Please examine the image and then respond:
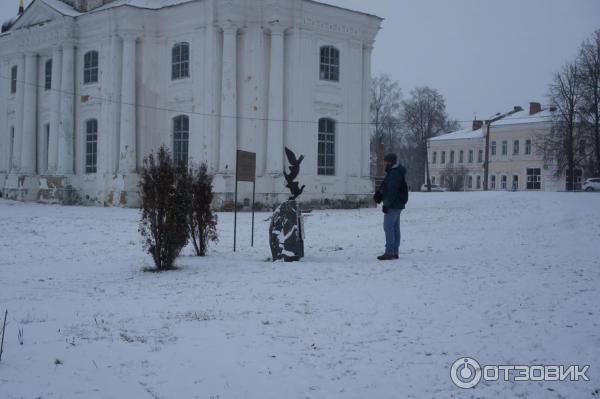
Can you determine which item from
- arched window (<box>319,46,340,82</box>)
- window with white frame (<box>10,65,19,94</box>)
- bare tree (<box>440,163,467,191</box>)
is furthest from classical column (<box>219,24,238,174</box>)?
bare tree (<box>440,163,467,191</box>)

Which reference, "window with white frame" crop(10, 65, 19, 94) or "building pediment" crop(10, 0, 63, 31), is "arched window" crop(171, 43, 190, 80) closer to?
"building pediment" crop(10, 0, 63, 31)

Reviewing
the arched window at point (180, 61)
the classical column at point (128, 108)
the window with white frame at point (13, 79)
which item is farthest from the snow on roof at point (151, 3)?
the window with white frame at point (13, 79)

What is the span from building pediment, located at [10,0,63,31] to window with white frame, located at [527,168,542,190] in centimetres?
4336

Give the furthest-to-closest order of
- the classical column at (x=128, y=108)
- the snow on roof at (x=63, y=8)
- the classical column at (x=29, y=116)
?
the classical column at (x=29, y=116) < the snow on roof at (x=63, y=8) < the classical column at (x=128, y=108)

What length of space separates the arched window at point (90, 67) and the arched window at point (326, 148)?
1110 cm

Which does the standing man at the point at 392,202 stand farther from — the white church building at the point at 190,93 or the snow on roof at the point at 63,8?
the snow on roof at the point at 63,8

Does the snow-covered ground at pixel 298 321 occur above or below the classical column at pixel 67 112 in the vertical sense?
below

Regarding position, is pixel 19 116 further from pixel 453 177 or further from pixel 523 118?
pixel 523 118

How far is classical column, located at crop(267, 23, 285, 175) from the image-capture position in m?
22.7

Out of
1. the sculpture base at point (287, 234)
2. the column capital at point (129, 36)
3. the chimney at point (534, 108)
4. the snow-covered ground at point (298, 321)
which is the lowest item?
the snow-covered ground at point (298, 321)

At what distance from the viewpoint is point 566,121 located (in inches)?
1528

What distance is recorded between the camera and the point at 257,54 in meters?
22.9

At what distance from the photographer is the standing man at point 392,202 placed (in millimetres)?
9211

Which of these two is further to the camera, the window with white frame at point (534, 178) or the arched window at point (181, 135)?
the window with white frame at point (534, 178)
